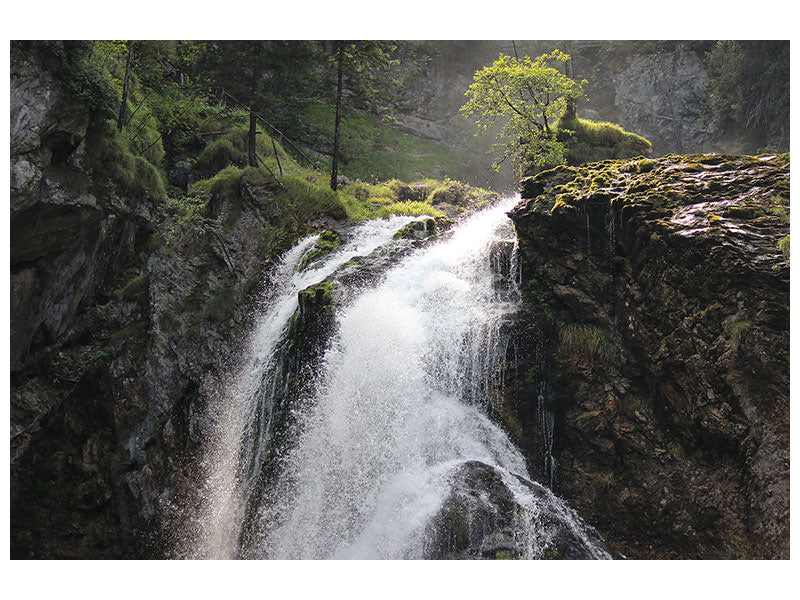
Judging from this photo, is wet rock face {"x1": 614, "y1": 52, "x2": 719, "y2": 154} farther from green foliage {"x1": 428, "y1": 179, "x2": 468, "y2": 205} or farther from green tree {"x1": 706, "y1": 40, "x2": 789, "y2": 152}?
green foliage {"x1": 428, "y1": 179, "x2": 468, "y2": 205}

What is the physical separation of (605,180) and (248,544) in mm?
7418

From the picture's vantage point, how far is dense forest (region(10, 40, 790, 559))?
19.9 ft

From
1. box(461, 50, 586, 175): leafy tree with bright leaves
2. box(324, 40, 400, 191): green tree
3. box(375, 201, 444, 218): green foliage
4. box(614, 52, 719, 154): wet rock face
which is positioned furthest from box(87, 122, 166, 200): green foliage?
box(614, 52, 719, 154): wet rock face

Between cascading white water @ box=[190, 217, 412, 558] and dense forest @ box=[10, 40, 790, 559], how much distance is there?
5cm

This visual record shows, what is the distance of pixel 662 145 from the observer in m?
21.9

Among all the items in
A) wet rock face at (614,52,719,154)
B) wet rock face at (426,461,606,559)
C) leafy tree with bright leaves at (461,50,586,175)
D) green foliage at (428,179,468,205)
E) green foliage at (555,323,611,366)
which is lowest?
wet rock face at (426,461,606,559)

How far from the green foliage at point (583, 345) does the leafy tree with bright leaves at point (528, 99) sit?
549 centimetres

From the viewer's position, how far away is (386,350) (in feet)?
25.5

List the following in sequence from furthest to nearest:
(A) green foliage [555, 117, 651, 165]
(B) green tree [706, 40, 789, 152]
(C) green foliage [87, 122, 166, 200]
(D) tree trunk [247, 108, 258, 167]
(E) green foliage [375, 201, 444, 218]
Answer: (B) green tree [706, 40, 789, 152] < (E) green foliage [375, 201, 444, 218] < (D) tree trunk [247, 108, 258, 167] < (A) green foliage [555, 117, 651, 165] < (C) green foliage [87, 122, 166, 200]

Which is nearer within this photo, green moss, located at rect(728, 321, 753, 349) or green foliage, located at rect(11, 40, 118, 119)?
green moss, located at rect(728, 321, 753, 349)

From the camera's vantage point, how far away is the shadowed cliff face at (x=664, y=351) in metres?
5.70

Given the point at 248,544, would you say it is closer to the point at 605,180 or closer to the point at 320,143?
the point at 605,180

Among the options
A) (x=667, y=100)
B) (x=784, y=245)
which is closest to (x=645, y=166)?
(x=784, y=245)
